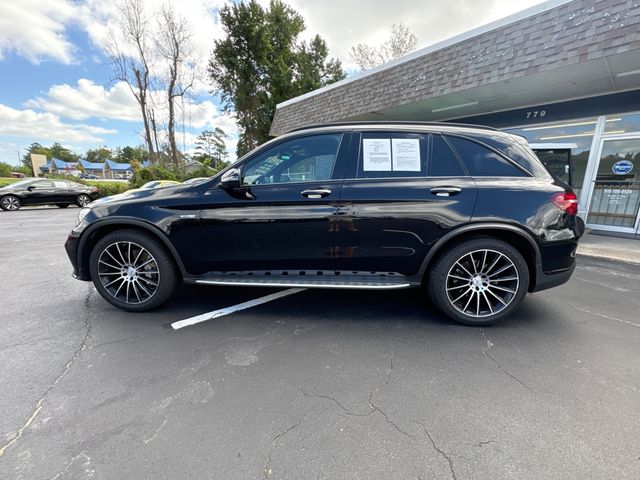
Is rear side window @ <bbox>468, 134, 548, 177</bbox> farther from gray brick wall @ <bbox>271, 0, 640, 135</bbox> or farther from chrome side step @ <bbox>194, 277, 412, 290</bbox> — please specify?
gray brick wall @ <bbox>271, 0, 640, 135</bbox>

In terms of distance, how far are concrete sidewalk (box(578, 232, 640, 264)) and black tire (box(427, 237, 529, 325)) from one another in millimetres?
4166

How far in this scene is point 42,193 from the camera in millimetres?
13828

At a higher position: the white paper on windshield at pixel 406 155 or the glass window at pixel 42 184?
the white paper on windshield at pixel 406 155

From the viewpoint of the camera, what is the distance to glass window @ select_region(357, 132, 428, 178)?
2.95 meters

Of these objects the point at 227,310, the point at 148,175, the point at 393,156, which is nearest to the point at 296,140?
the point at 393,156

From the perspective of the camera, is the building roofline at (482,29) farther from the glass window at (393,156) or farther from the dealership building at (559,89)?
the glass window at (393,156)

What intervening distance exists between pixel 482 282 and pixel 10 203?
18.4 m

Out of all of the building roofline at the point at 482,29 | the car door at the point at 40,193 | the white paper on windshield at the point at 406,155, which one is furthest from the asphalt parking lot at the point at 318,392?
the car door at the point at 40,193

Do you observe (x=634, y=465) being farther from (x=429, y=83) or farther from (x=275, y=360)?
(x=429, y=83)

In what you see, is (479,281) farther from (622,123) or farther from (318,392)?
(622,123)

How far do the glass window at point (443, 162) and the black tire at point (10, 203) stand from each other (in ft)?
58.7

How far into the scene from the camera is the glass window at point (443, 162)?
2.92 meters

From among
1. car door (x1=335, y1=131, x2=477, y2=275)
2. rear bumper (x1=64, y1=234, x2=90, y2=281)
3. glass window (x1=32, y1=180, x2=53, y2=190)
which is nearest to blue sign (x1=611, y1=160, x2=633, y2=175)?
car door (x1=335, y1=131, x2=477, y2=275)

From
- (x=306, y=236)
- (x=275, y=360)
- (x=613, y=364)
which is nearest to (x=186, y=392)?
(x=275, y=360)
